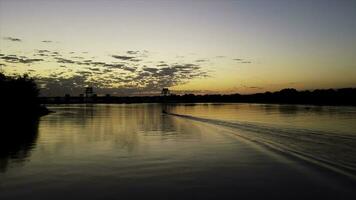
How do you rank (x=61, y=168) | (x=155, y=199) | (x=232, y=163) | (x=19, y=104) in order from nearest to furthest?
1. (x=155, y=199)
2. (x=61, y=168)
3. (x=232, y=163)
4. (x=19, y=104)

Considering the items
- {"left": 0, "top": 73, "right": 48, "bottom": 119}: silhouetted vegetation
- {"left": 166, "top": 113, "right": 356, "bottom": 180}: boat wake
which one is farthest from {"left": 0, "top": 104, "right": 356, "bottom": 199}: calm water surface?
{"left": 0, "top": 73, "right": 48, "bottom": 119}: silhouetted vegetation

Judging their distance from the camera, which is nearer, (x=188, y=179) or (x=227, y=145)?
(x=188, y=179)

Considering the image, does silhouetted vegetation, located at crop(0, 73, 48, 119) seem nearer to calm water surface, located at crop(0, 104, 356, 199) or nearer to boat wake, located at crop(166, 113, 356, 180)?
calm water surface, located at crop(0, 104, 356, 199)

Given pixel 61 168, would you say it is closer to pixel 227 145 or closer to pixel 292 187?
pixel 292 187

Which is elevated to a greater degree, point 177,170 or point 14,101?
point 14,101

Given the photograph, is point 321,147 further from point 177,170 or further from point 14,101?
point 14,101

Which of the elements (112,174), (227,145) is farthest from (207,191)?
(227,145)

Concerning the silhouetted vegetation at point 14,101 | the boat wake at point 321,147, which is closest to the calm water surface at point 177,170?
the boat wake at point 321,147

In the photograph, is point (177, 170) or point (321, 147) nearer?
point (177, 170)

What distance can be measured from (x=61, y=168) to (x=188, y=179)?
6.45 m

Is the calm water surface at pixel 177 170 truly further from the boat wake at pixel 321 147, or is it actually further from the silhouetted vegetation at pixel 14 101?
the silhouetted vegetation at pixel 14 101

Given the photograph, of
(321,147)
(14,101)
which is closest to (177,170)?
(321,147)

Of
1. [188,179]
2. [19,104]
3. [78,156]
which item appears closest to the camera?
[188,179]

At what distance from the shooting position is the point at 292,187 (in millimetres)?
14227
